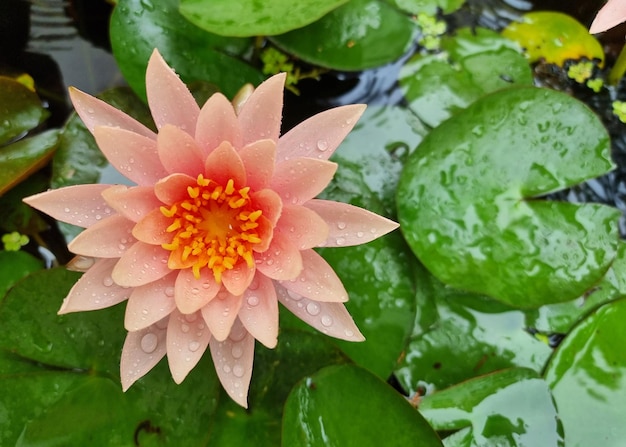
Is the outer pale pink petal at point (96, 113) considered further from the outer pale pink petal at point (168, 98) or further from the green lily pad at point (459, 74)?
the green lily pad at point (459, 74)

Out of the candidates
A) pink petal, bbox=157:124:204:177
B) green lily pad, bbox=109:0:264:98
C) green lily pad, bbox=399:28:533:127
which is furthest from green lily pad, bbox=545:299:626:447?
green lily pad, bbox=109:0:264:98

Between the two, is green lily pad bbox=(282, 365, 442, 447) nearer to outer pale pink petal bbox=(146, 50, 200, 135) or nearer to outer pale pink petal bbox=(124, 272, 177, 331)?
outer pale pink petal bbox=(124, 272, 177, 331)

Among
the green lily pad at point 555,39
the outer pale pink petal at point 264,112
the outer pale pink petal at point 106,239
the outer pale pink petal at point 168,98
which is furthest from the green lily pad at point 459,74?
the outer pale pink petal at point 106,239

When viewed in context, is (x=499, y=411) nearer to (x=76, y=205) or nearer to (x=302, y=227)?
(x=302, y=227)

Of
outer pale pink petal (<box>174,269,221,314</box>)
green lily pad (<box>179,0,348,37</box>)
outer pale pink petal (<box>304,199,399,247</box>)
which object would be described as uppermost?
green lily pad (<box>179,0,348,37</box>)

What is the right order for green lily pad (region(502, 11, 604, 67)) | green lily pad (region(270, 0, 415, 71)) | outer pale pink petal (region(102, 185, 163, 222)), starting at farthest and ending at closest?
1. green lily pad (region(502, 11, 604, 67))
2. green lily pad (region(270, 0, 415, 71))
3. outer pale pink petal (region(102, 185, 163, 222))

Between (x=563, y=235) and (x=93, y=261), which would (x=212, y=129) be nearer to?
(x=93, y=261)

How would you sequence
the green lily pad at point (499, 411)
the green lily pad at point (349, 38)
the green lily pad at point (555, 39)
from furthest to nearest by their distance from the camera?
the green lily pad at point (555, 39), the green lily pad at point (349, 38), the green lily pad at point (499, 411)
